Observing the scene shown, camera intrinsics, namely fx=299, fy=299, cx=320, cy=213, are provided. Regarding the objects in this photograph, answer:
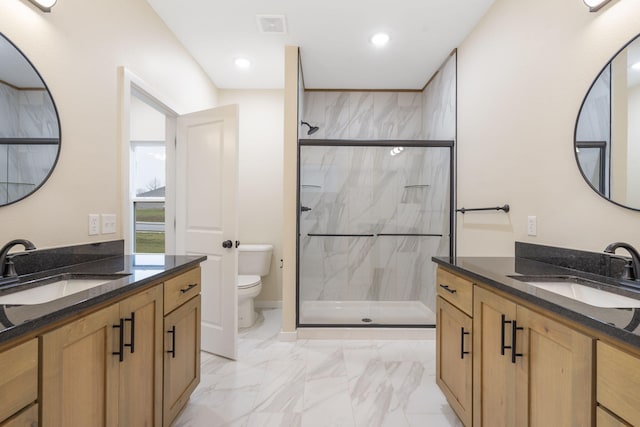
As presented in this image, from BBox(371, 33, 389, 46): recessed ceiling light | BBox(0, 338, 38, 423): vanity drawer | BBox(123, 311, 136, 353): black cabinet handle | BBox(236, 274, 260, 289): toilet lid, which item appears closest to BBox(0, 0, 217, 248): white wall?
BBox(123, 311, 136, 353): black cabinet handle

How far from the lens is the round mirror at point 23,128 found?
3.84 ft

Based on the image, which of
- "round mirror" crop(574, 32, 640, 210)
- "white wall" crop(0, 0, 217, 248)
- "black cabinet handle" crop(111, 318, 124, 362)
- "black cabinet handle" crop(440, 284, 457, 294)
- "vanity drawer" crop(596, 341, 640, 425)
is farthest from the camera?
"black cabinet handle" crop(440, 284, 457, 294)

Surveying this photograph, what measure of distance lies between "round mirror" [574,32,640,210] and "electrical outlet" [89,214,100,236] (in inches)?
96.8

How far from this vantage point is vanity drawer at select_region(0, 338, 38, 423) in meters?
0.67

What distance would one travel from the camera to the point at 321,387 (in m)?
1.95

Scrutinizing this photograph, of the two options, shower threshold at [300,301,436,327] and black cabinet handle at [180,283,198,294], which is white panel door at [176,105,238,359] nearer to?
black cabinet handle at [180,283,198,294]

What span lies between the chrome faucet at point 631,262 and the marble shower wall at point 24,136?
2308 mm

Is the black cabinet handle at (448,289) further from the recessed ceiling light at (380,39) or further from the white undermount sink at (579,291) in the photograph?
the recessed ceiling light at (380,39)

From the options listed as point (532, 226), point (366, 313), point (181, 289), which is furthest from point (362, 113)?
point (181, 289)

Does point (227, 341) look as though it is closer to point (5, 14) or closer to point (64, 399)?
point (64, 399)

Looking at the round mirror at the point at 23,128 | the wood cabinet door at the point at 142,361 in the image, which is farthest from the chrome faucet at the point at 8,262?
the wood cabinet door at the point at 142,361

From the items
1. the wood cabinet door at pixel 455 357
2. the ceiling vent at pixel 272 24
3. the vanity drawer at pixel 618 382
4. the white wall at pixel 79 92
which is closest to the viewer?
the vanity drawer at pixel 618 382

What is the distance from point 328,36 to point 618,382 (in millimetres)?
2655

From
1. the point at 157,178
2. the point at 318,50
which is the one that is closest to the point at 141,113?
the point at 157,178
